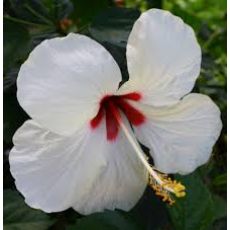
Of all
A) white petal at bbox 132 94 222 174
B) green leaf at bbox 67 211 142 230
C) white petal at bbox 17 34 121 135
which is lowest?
green leaf at bbox 67 211 142 230

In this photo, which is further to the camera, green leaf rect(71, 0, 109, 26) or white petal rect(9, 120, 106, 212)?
green leaf rect(71, 0, 109, 26)

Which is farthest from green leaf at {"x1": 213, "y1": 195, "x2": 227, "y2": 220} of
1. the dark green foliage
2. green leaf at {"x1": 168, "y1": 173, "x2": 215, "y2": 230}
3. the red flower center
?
the red flower center

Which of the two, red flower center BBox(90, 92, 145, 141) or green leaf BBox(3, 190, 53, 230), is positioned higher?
red flower center BBox(90, 92, 145, 141)

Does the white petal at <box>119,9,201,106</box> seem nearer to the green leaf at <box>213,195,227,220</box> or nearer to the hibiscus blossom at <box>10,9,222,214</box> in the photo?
the hibiscus blossom at <box>10,9,222,214</box>

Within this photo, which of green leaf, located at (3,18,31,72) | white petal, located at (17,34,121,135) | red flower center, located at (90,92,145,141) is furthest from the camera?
green leaf, located at (3,18,31,72)

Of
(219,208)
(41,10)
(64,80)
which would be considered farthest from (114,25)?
(219,208)

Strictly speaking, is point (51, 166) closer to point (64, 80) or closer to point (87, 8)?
point (64, 80)
